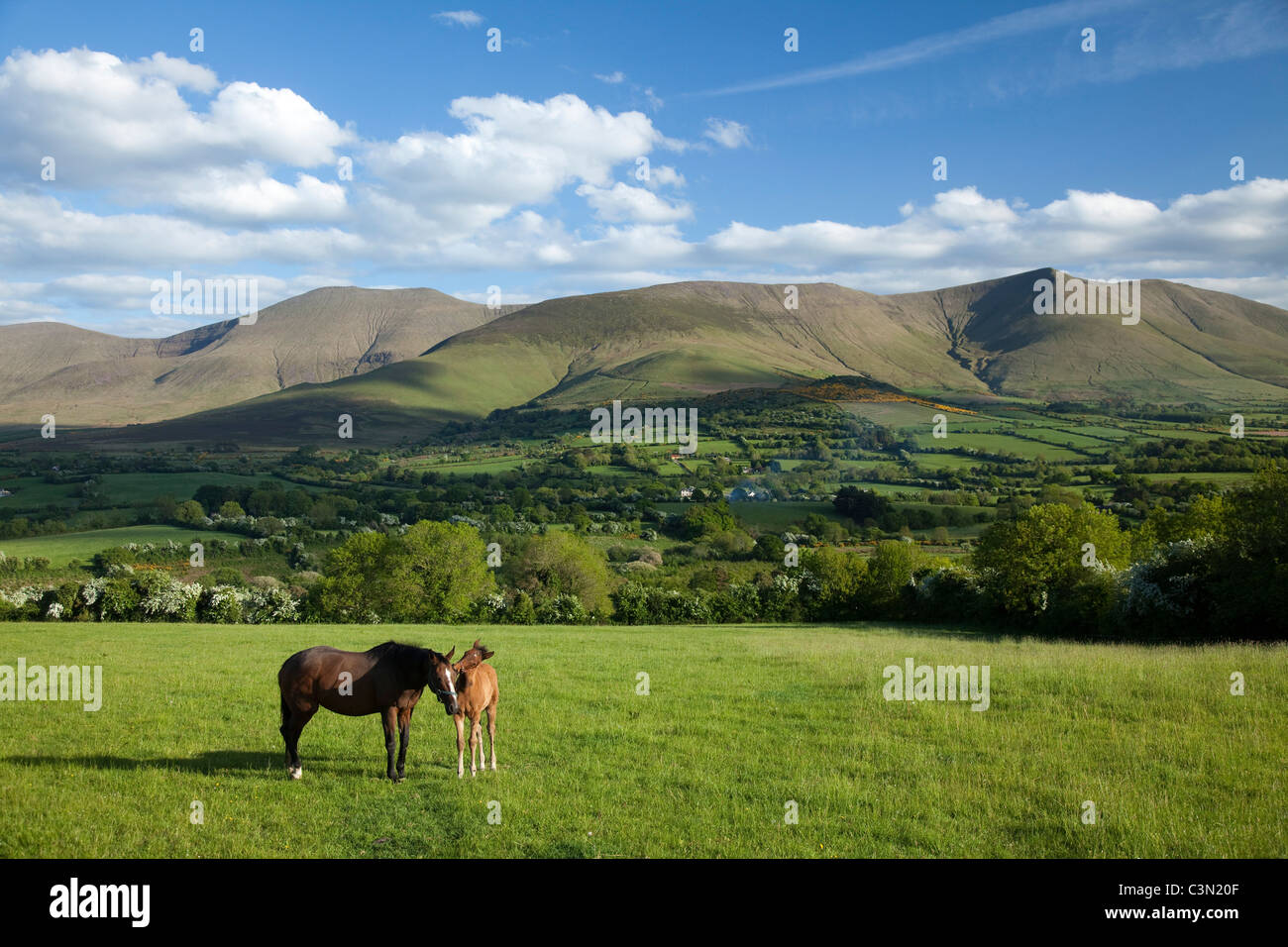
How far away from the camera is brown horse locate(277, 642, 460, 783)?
37.5 ft

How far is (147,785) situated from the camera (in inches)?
442

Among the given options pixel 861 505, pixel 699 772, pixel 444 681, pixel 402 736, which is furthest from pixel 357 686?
pixel 861 505

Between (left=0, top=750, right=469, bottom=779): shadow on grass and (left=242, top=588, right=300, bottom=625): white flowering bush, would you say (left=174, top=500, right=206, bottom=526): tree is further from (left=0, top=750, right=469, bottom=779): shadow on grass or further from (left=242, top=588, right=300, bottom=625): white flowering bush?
(left=0, top=750, right=469, bottom=779): shadow on grass

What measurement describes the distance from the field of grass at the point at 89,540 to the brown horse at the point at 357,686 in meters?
97.0

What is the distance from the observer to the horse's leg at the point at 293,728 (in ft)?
37.8

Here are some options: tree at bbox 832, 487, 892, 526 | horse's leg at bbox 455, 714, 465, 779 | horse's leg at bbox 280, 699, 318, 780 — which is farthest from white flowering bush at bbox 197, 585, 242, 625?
tree at bbox 832, 487, 892, 526

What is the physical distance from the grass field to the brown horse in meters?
0.82

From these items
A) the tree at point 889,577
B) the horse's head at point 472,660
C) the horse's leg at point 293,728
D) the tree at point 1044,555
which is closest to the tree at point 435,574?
the tree at point 889,577

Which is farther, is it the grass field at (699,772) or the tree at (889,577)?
the tree at (889,577)

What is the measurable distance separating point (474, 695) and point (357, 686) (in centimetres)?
175

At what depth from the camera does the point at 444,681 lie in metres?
10.8
